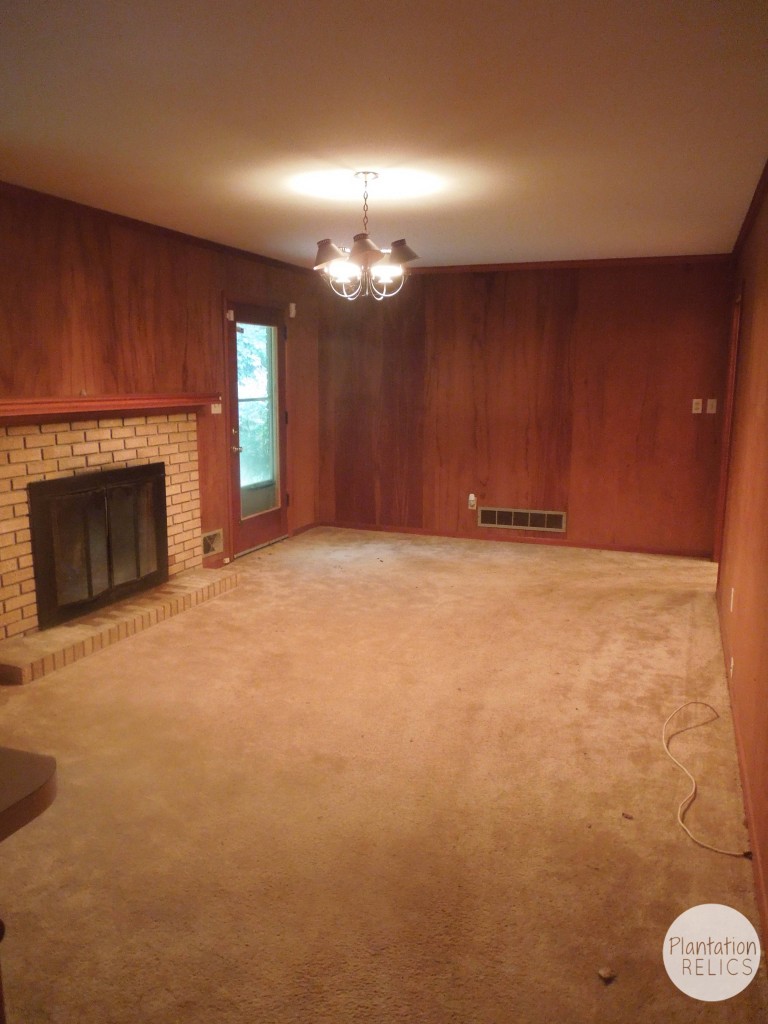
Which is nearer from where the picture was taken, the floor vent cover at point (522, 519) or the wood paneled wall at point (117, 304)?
the wood paneled wall at point (117, 304)

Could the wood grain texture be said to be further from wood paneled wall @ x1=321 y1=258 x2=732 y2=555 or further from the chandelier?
the chandelier

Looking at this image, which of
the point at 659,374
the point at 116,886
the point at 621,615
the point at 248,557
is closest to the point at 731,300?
the point at 659,374

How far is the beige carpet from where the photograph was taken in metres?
1.82

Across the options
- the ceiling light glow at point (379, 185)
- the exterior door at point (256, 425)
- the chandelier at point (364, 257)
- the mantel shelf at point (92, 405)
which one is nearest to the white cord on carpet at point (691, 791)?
the chandelier at point (364, 257)

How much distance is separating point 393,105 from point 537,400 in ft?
13.4

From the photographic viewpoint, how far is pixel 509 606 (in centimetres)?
479

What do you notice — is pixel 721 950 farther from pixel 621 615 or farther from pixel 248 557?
pixel 248 557

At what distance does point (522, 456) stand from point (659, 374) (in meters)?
1.32

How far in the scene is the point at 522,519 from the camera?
21.7ft

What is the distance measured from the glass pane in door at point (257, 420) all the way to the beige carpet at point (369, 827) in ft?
6.56

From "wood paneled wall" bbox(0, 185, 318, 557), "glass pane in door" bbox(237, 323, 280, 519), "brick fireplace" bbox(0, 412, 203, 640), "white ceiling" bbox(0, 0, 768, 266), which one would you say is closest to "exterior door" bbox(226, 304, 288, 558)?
"glass pane in door" bbox(237, 323, 280, 519)

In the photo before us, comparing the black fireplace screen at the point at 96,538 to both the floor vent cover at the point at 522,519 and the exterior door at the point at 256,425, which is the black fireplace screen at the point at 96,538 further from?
the floor vent cover at the point at 522,519

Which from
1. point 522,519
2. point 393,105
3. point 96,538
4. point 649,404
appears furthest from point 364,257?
point 522,519

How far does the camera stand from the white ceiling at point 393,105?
196 cm
